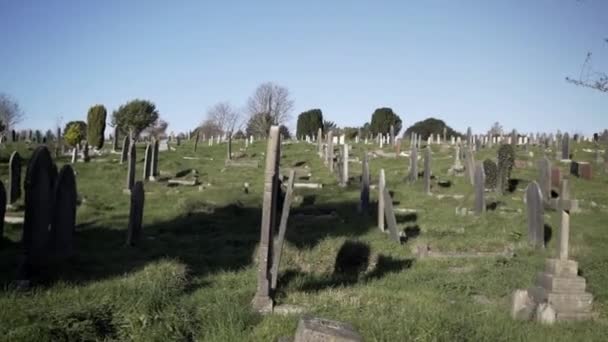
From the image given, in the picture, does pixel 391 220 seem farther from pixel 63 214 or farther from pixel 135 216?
pixel 63 214

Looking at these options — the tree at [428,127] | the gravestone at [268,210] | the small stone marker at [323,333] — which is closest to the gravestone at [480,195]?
the gravestone at [268,210]

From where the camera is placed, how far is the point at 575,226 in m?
14.5

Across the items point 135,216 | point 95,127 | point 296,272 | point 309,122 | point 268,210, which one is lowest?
point 296,272

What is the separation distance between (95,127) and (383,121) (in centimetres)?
3960

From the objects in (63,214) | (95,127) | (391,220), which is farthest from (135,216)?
(95,127)

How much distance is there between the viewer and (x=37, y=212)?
9.09 meters

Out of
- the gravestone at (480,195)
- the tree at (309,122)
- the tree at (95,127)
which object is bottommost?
the gravestone at (480,195)

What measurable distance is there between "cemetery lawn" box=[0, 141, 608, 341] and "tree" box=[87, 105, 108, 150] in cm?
2501

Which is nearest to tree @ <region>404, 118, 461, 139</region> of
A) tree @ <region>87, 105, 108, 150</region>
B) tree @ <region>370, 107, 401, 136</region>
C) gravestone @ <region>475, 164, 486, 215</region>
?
tree @ <region>370, 107, 401, 136</region>

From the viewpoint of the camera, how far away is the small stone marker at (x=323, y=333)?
465cm

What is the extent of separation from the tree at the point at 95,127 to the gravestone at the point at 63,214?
3556 centimetres

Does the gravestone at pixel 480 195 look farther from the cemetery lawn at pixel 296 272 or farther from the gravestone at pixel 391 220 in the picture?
the gravestone at pixel 391 220

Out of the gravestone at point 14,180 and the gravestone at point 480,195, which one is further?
the gravestone at point 14,180

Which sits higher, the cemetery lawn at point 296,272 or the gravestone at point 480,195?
the gravestone at point 480,195
